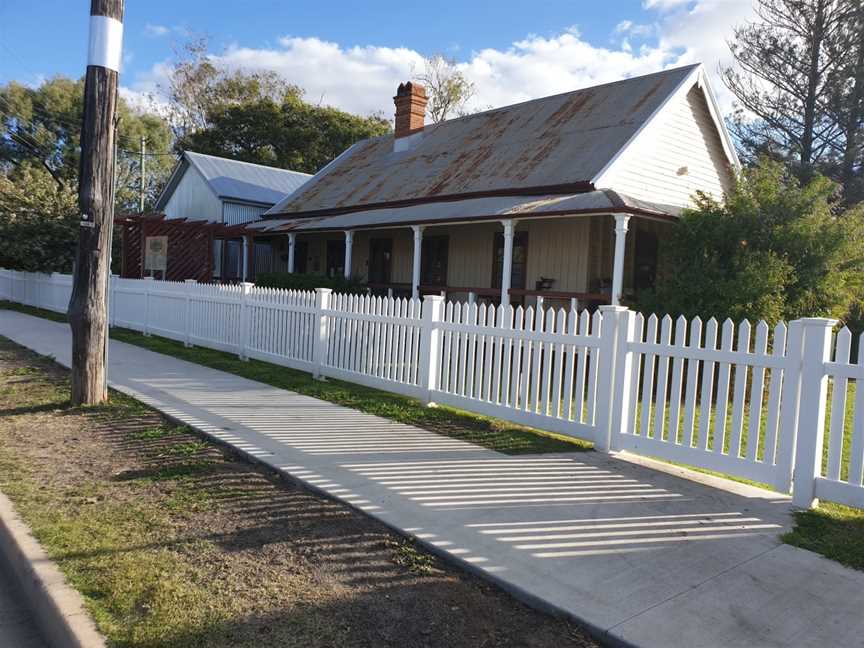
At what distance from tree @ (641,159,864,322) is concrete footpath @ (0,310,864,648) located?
5.84 meters

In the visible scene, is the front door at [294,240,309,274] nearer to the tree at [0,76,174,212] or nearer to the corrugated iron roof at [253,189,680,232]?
the corrugated iron roof at [253,189,680,232]

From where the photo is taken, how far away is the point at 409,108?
21.8 meters

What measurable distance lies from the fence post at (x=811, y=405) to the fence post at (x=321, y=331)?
6596mm

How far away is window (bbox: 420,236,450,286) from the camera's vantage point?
18.6 metres

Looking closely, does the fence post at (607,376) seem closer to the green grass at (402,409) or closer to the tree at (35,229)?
the green grass at (402,409)

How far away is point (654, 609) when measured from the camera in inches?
131

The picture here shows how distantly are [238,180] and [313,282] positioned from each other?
13.1 meters

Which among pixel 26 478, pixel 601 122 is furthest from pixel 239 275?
pixel 26 478

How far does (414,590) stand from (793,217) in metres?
10.7

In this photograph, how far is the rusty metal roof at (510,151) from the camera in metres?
15.1

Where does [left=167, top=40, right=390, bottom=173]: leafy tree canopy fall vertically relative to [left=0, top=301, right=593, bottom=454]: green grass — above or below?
above

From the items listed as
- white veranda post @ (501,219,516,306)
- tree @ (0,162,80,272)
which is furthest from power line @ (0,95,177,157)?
white veranda post @ (501,219,516,306)

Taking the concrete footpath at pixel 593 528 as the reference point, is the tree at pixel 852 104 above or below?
above

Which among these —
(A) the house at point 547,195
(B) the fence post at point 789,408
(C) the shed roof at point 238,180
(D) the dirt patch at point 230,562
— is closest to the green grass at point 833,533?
(B) the fence post at point 789,408
